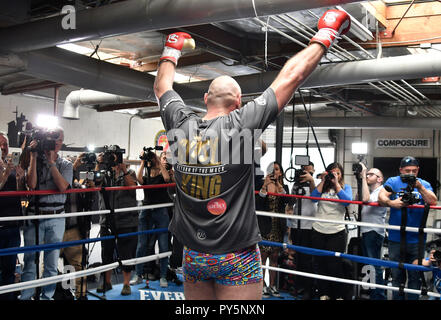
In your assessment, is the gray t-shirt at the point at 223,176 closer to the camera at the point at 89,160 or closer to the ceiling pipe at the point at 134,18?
the ceiling pipe at the point at 134,18

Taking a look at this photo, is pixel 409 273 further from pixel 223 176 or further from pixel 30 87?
pixel 30 87

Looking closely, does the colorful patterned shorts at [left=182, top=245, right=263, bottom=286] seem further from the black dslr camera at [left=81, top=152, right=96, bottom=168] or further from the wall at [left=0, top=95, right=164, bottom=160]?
the wall at [left=0, top=95, right=164, bottom=160]

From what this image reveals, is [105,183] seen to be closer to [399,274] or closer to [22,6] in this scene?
[22,6]

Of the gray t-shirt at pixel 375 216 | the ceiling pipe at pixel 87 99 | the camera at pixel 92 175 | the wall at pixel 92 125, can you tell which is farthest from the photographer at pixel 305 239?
the wall at pixel 92 125

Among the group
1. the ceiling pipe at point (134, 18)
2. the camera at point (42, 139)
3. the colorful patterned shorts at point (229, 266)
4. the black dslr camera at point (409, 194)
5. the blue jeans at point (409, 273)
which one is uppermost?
the ceiling pipe at point (134, 18)

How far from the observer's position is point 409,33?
4531 mm

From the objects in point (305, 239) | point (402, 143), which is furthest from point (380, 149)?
point (305, 239)

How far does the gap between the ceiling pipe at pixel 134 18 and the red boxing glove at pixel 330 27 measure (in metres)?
1.02

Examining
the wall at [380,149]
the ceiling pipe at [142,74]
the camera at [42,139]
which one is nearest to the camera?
the camera at [42,139]

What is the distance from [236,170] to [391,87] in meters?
6.44

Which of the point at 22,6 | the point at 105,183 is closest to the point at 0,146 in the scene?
the point at 105,183

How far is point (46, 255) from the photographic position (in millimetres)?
3625

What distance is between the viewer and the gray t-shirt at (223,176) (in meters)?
1.44

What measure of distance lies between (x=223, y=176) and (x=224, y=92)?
1.10 feet
